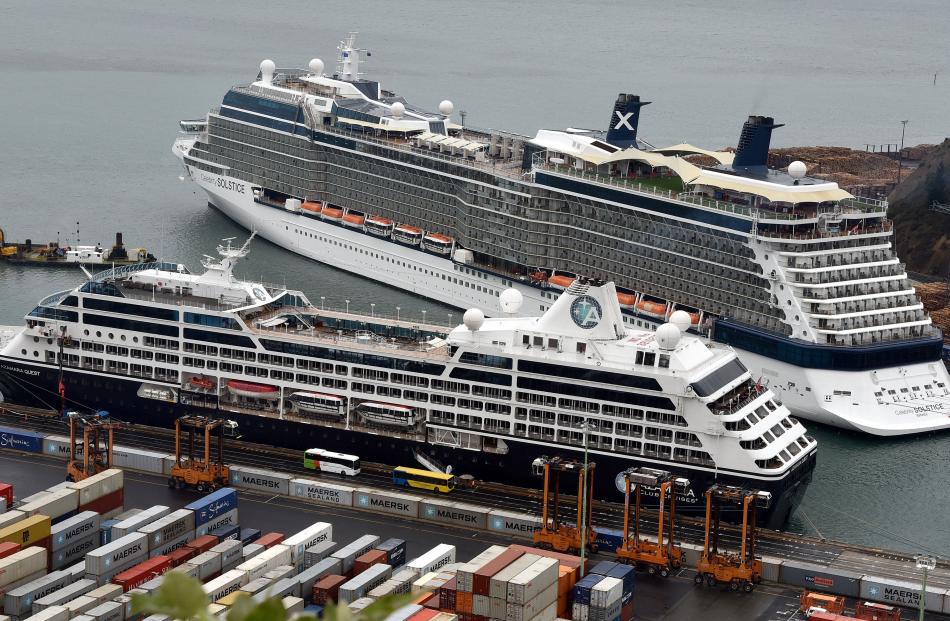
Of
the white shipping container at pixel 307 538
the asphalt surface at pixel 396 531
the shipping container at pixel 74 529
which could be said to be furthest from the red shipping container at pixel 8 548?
the white shipping container at pixel 307 538

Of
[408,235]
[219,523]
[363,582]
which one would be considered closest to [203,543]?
[219,523]

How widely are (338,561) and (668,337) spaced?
16.7 metres

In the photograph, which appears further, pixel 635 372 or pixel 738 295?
pixel 738 295

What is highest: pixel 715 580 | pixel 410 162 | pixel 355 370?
pixel 410 162

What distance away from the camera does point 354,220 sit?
10119 cm

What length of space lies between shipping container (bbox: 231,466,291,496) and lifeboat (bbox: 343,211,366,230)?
40.5 m

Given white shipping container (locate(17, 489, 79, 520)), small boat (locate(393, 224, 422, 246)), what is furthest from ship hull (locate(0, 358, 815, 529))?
small boat (locate(393, 224, 422, 246))

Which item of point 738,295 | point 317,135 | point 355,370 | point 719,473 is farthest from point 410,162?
point 719,473

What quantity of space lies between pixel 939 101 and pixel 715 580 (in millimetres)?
158324

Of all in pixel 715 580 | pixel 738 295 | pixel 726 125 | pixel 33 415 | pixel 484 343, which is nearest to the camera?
pixel 715 580

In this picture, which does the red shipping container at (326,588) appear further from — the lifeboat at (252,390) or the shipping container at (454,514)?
the lifeboat at (252,390)

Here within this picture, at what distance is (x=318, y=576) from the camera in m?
50.0

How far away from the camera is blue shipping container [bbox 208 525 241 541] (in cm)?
5444

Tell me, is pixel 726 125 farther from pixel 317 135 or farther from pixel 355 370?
pixel 355 370
